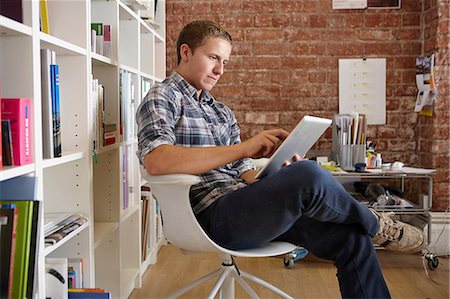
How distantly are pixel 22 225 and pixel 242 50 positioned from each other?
286cm

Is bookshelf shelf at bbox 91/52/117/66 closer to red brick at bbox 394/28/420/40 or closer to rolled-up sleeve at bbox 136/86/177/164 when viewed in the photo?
rolled-up sleeve at bbox 136/86/177/164

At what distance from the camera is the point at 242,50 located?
13.4 ft

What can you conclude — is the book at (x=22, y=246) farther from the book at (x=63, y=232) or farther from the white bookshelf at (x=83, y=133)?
the book at (x=63, y=232)

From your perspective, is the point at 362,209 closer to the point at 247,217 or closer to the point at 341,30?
the point at 247,217

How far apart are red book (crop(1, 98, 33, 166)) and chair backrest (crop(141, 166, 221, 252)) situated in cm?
52

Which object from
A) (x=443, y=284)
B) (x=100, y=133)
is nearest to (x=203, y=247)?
(x=100, y=133)

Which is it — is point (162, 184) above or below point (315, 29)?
below

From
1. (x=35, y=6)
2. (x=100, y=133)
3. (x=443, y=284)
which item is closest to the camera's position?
(x=35, y=6)

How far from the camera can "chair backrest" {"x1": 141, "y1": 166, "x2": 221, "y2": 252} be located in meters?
1.95

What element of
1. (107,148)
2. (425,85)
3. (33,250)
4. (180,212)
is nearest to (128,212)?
(107,148)

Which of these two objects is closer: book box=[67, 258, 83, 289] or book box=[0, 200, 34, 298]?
book box=[0, 200, 34, 298]

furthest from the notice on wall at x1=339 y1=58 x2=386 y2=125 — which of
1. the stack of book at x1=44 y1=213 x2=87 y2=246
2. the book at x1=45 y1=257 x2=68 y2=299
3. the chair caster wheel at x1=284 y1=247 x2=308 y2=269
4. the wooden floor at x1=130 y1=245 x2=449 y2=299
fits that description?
the book at x1=45 y1=257 x2=68 y2=299

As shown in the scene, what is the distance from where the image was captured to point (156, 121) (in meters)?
2.06

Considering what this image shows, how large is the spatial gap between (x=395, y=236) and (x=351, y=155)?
3.29ft
